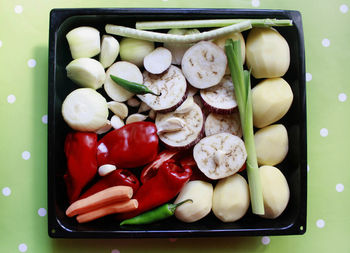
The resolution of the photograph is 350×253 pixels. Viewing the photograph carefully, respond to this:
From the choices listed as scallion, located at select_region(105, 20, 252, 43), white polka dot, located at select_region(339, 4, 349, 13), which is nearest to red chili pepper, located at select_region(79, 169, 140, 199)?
scallion, located at select_region(105, 20, 252, 43)

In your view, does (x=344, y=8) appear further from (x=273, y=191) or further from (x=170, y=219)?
(x=170, y=219)

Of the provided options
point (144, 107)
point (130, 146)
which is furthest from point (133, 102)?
point (130, 146)

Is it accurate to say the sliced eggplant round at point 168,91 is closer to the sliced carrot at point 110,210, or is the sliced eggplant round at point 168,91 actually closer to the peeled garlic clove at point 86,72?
the peeled garlic clove at point 86,72

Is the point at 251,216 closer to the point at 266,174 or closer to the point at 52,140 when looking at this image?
the point at 266,174

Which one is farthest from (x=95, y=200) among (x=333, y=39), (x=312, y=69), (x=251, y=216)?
(x=333, y=39)

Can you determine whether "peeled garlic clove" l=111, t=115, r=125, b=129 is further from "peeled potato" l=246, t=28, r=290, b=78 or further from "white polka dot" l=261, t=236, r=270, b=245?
"white polka dot" l=261, t=236, r=270, b=245
